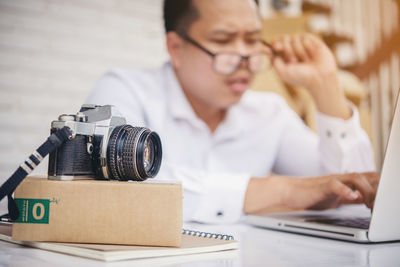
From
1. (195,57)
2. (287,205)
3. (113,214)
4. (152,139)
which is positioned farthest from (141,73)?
(113,214)

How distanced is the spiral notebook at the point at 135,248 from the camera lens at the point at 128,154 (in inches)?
4.0

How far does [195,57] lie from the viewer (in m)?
1.43

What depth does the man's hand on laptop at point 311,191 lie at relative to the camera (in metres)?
0.87

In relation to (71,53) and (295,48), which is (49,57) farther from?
(295,48)

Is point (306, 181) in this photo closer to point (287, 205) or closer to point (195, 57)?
point (287, 205)

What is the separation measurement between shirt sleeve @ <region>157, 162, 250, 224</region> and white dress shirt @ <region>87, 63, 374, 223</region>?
49 millimetres

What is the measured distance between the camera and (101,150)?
0.65 meters

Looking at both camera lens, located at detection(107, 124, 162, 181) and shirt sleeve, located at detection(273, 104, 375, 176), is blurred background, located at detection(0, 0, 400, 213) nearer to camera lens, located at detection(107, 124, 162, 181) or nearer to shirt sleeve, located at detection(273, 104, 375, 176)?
shirt sleeve, located at detection(273, 104, 375, 176)

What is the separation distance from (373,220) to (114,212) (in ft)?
1.22

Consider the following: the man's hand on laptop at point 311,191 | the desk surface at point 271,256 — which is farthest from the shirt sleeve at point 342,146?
the desk surface at point 271,256

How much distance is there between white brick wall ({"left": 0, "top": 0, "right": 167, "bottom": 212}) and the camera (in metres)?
2.24

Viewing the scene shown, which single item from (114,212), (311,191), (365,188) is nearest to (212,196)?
(311,191)

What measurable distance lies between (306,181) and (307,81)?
1.80ft

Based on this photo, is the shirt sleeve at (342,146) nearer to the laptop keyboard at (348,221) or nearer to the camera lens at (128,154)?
the laptop keyboard at (348,221)
